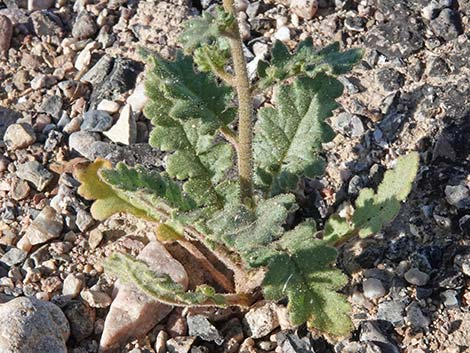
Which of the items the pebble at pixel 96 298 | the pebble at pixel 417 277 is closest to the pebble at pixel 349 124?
the pebble at pixel 417 277

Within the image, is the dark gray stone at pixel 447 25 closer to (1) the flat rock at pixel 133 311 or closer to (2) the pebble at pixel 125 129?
(2) the pebble at pixel 125 129

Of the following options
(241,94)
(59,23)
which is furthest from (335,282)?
(59,23)

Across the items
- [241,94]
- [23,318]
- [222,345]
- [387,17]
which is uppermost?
[241,94]

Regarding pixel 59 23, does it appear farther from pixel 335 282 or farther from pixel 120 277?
pixel 335 282

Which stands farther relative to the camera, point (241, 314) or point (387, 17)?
point (387, 17)

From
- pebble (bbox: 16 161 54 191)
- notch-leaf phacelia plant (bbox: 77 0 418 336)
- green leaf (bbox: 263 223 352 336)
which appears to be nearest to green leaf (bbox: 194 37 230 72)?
notch-leaf phacelia plant (bbox: 77 0 418 336)

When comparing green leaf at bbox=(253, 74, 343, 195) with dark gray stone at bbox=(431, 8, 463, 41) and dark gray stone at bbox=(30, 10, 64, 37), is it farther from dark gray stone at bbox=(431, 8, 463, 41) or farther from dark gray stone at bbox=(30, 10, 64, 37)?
dark gray stone at bbox=(30, 10, 64, 37)
